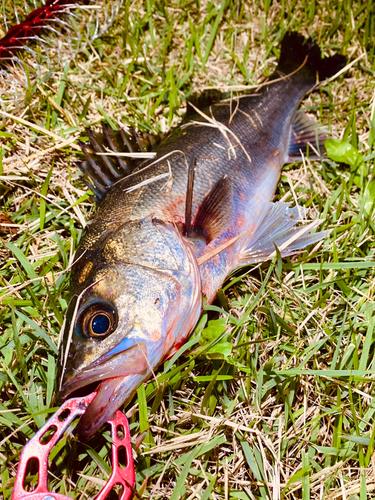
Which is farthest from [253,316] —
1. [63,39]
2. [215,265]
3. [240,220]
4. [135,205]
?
[63,39]

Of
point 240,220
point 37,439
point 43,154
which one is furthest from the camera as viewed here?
point 43,154

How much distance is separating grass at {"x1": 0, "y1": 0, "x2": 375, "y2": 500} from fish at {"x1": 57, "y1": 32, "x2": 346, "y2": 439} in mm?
201

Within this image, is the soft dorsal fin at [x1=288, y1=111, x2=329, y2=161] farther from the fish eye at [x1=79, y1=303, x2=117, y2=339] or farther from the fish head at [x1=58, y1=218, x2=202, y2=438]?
the fish eye at [x1=79, y1=303, x2=117, y2=339]

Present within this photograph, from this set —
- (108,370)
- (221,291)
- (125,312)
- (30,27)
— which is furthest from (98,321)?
(30,27)

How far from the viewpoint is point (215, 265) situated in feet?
8.53

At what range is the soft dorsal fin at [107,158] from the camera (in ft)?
9.45

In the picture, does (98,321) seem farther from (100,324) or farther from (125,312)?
(125,312)

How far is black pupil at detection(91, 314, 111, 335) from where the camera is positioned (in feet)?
6.98

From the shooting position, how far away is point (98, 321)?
2.15m

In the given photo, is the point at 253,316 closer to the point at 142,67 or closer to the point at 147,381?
the point at 147,381

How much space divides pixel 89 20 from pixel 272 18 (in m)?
1.81

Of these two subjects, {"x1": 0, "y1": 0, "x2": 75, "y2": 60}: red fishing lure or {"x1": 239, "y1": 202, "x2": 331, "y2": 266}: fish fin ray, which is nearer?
{"x1": 239, "y1": 202, "x2": 331, "y2": 266}: fish fin ray

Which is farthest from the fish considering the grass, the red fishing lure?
the red fishing lure

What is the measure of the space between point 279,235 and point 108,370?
4.90 feet
